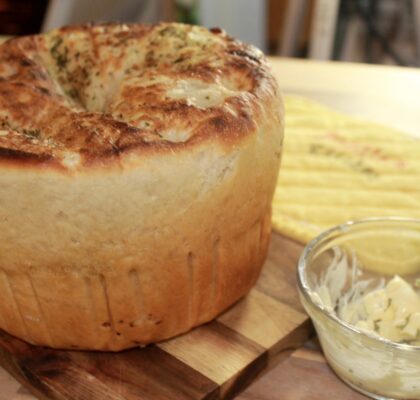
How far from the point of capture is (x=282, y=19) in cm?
422

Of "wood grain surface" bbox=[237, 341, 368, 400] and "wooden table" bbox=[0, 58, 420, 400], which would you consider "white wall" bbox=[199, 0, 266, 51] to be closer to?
"wooden table" bbox=[0, 58, 420, 400]

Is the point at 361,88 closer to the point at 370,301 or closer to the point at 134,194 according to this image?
the point at 370,301

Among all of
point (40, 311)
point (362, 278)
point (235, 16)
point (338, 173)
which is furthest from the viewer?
point (235, 16)

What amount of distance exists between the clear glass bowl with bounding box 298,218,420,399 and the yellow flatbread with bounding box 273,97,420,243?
118 millimetres

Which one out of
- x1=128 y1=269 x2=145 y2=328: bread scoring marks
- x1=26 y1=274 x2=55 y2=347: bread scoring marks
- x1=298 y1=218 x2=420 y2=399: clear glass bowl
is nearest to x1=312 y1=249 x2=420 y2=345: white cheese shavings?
x1=298 y1=218 x2=420 y2=399: clear glass bowl

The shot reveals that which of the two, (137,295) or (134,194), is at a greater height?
(134,194)

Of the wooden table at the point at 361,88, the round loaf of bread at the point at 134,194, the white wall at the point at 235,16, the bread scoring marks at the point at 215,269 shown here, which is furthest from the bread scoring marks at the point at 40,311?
the white wall at the point at 235,16

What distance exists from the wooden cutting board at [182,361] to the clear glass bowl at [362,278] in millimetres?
73

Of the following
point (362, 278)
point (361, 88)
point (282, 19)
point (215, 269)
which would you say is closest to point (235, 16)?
point (361, 88)

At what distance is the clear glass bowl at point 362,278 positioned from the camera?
2.66ft

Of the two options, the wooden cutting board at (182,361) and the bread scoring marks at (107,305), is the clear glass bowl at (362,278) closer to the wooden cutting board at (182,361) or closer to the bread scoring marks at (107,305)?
the wooden cutting board at (182,361)

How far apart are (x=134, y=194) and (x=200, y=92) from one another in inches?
7.9

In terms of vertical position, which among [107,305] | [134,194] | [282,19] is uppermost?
[134,194]

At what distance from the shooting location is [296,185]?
50.8 inches
